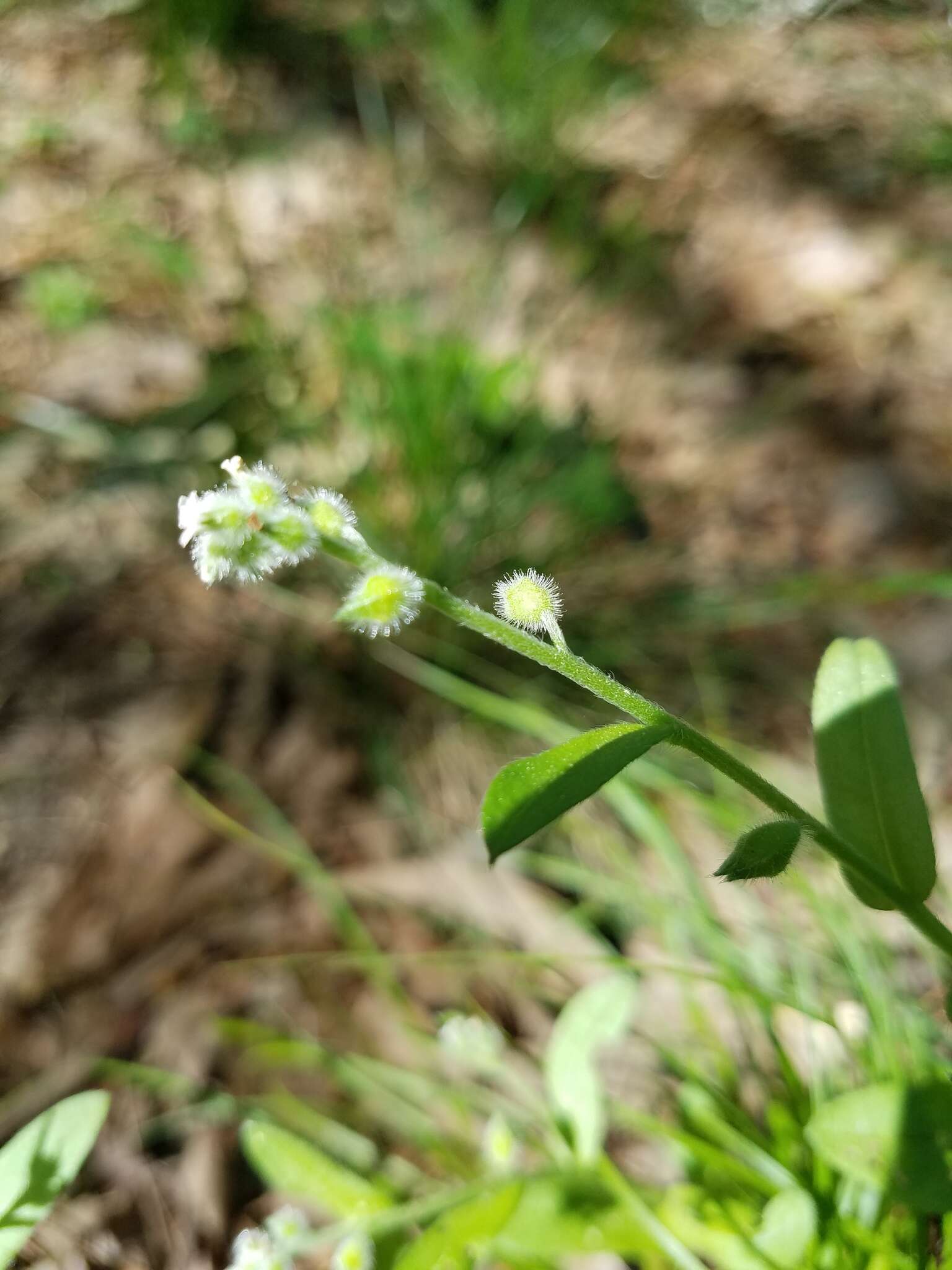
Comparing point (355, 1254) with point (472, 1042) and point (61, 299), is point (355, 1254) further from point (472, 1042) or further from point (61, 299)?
point (61, 299)

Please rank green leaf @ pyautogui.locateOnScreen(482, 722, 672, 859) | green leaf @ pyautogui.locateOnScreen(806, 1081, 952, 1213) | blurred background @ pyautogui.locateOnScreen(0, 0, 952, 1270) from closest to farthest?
green leaf @ pyautogui.locateOnScreen(482, 722, 672, 859), green leaf @ pyautogui.locateOnScreen(806, 1081, 952, 1213), blurred background @ pyautogui.locateOnScreen(0, 0, 952, 1270)

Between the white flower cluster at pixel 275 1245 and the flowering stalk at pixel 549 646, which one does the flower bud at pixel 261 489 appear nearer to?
the flowering stalk at pixel 549 646

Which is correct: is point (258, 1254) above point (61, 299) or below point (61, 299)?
below

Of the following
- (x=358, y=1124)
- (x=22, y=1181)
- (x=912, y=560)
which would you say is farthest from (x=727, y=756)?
(x=912, y=560)

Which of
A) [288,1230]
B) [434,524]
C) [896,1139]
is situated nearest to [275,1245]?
[288,1230]

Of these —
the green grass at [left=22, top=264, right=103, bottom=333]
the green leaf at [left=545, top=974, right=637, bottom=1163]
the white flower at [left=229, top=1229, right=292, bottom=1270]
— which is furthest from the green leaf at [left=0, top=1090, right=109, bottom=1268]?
the green grass at [left=22, top=264, right=103, bottom=333]

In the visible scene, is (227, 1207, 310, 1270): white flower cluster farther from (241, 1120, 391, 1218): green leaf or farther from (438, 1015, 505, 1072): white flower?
(438, 1015, 505, 1072): white flower

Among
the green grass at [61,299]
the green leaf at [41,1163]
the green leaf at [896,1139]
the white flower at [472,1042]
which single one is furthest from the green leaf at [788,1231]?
the green grass at [61,299]
